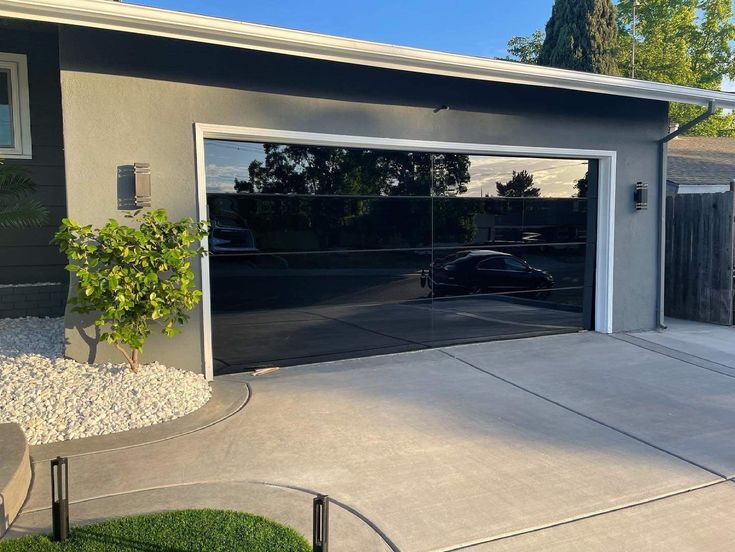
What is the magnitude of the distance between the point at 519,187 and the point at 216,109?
13.4 ft

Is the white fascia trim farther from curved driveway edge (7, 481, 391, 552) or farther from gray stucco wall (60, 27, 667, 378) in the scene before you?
curved driveway edge (7, 481, 391, 552)

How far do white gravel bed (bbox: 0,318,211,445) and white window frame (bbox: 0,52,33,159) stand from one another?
9.25 feet

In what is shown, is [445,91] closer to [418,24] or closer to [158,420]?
[158,420]

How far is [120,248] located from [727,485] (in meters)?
4.93

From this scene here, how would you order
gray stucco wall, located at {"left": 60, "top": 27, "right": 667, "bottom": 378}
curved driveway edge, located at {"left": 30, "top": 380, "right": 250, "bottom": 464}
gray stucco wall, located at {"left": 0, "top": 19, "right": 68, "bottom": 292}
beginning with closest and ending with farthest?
curved driveway edge, located at {"left": 30, "top": 380, "right": 250, "bottom": 464}, gray stucco wall, located at {"left": 60, "top": 27, "right": 667, "bottom": 378}, gray stucco wall, located at {"left": 0, "top": 19, "right": 68, "bottom": 292}

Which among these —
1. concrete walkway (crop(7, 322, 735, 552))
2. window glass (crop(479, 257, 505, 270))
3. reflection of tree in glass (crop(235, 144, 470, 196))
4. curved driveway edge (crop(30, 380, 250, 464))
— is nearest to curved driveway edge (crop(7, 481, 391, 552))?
concrete walkway (crop(7, 322, 735, 552))

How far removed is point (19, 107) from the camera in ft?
24.3

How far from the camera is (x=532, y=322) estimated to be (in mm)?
8406

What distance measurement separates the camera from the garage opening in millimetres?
6516

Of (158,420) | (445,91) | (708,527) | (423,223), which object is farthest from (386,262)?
(708,527)

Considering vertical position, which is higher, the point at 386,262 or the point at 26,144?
the point at 26,144

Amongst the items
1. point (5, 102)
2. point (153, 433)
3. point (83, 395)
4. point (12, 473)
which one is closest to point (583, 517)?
point (153, 433)

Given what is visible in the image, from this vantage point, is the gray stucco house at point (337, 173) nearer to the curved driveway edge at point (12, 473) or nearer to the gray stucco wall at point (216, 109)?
the gray stucco wall at point (216, 109)

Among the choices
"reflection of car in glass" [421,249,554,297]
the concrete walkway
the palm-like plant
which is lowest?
the concrete walkway
